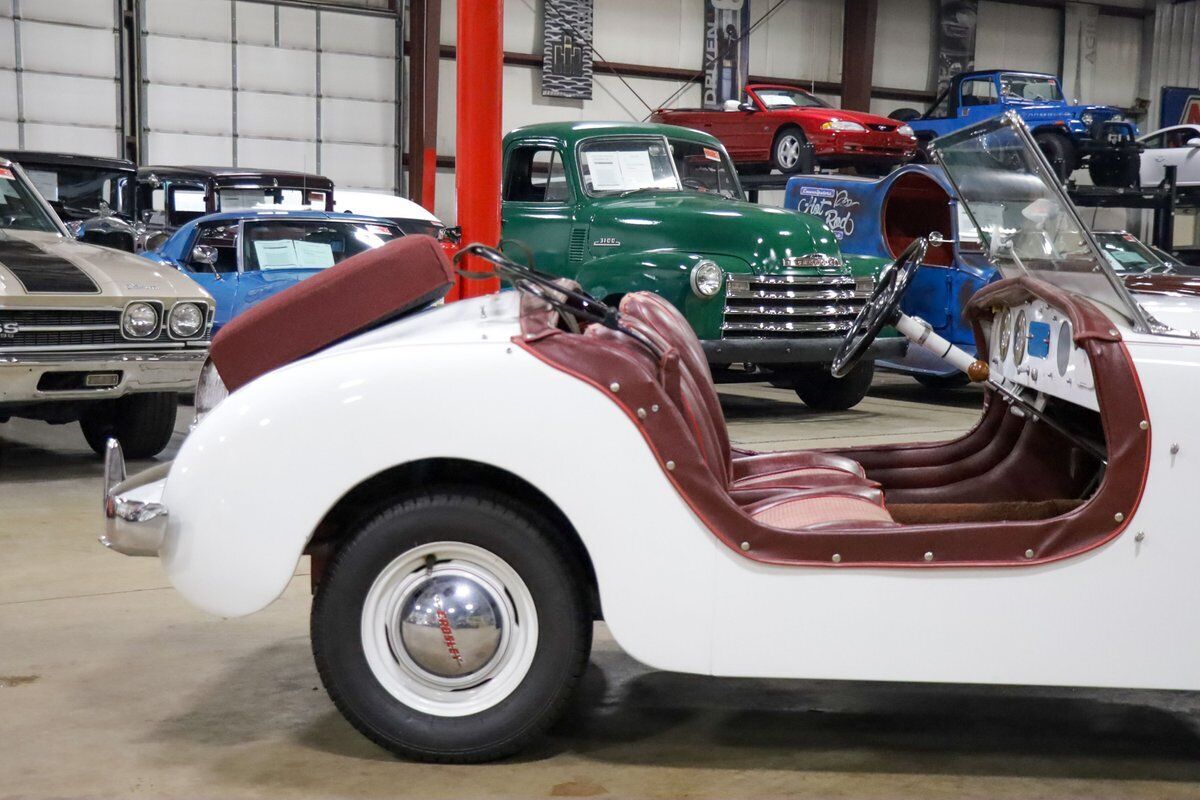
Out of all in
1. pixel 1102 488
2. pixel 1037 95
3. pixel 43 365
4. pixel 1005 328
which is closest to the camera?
pixel 1102 488

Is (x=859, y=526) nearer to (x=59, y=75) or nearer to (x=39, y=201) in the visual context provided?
(x=39, y=201)

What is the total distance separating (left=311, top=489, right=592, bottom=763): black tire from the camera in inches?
110

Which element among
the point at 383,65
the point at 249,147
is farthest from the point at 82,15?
the point at 383,65

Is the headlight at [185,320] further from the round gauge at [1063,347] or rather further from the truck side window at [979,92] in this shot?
the truck side window at [979,92]

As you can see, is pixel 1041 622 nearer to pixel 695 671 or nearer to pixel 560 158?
pixel 695 671

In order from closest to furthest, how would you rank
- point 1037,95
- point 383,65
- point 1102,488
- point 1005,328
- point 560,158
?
point 1102,488 < point 1005,328 < point 560,158 < point 1037,95 < point 383,65

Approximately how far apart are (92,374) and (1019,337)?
456 centimetres

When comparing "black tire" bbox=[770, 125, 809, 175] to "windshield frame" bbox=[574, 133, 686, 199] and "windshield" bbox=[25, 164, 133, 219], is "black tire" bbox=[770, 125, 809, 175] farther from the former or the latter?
"windshield" bbox=[25, 164, 133, 219]

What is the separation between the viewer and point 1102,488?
2750mm

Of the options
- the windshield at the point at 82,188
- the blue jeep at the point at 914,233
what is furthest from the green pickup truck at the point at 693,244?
the windshield at the point at 82,188

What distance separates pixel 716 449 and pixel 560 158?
6.55m

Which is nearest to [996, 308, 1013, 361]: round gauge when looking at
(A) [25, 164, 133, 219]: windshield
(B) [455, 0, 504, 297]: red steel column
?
(B) [455, 0, 504, 297]: red steel column

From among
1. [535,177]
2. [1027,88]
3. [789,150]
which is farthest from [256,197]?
[1027,88]

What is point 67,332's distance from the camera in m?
6.20
